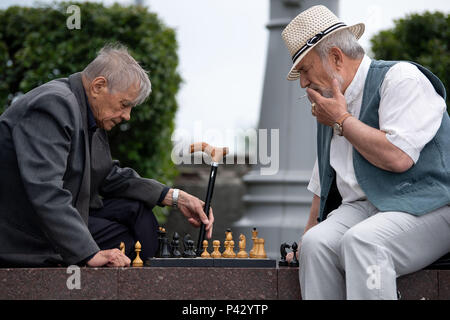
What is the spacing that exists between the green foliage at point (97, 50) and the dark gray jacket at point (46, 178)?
14.5ft

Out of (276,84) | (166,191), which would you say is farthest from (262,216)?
(166,191)

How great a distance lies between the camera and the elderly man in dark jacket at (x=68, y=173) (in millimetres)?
3424

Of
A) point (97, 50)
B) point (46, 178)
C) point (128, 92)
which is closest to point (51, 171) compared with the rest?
point (46, 178)

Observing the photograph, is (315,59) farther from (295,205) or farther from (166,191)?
(295,205)

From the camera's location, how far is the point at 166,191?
170 inches

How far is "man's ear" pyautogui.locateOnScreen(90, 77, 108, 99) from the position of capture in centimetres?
380

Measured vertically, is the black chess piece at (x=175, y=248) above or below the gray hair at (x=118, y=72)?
below

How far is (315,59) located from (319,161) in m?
0.61

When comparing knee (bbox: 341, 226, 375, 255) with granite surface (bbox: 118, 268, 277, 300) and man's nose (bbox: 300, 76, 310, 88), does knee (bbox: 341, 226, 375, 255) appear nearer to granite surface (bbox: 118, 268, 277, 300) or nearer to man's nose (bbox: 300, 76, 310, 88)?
granite surface (bbox: 118, 268, 277, 300)

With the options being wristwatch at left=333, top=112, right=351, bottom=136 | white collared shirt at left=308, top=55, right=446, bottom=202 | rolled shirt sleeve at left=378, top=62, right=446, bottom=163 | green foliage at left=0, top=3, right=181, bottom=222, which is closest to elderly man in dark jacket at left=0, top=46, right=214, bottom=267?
white collared shirt at left=308, top=55, right=446, bottom=202

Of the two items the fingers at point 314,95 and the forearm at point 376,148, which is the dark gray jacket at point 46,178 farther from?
the forearm at point 376,148

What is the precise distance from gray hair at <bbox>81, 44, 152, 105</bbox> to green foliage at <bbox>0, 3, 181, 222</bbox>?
Result: 14.0 ft

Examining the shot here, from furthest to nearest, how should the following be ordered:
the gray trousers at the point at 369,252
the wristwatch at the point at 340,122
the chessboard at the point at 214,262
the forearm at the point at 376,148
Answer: the chessboard at the point at 214,262 → the wristwatch at the point at 340,122 → the forearm at the point at 376,148 → the gray trousers at the point at 369,252

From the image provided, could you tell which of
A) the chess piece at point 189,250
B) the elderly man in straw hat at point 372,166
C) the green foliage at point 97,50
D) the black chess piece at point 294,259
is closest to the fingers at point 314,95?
the elderly man in straw hat at point 372,166
